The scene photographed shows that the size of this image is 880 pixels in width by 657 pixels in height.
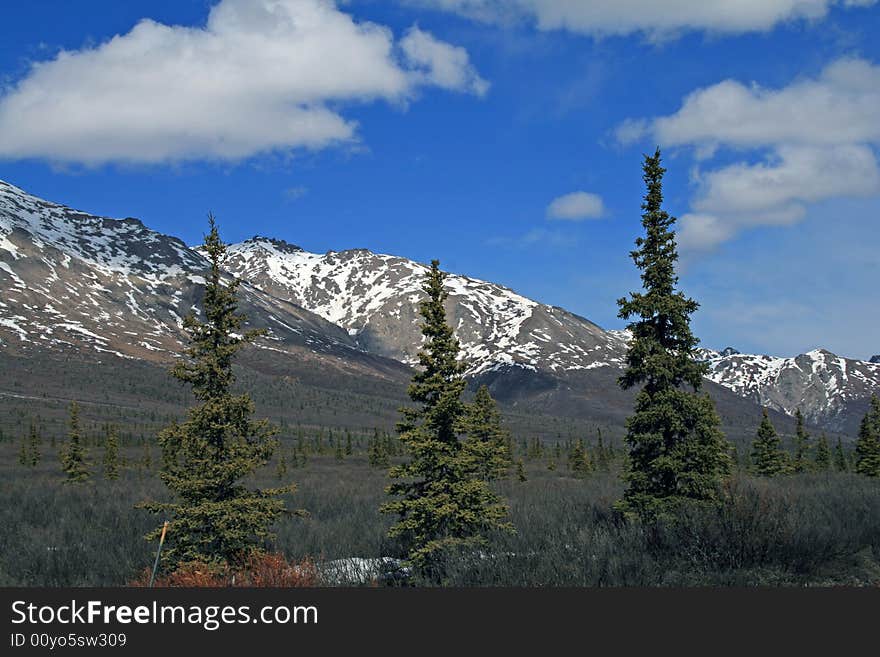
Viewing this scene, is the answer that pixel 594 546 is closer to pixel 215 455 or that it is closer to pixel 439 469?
pixel 439 469

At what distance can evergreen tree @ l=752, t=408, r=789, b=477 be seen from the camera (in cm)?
4766

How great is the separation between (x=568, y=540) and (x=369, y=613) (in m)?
7.96

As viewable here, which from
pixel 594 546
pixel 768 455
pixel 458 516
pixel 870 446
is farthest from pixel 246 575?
pixel 870 446

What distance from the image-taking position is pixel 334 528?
23391 millimetres

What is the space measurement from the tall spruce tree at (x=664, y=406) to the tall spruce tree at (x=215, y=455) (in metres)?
9.55

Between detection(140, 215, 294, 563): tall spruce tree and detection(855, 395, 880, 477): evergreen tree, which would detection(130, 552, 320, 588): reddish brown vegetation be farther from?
detection(855, 395, 880, 477): evergreen tree

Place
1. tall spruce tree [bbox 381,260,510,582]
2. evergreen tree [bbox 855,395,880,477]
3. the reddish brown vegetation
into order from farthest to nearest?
evergreen tree [bbox 855,395,880,477]
tall spruce tree [bbox 381,260,510,582]
the reddish brown vegetation

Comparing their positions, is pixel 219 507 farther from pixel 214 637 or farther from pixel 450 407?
pixel 214 637

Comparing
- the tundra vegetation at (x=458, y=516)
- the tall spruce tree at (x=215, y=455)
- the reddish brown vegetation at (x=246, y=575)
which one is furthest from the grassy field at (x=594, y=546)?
the reddish brown vegetation at (x=246, y=575)

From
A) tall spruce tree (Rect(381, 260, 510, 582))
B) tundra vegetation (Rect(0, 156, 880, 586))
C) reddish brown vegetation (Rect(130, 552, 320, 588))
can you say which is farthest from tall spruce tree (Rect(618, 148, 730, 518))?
reddish brown vegetation (Rect(130, 552, 320, 588))

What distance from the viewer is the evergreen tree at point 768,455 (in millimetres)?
47656

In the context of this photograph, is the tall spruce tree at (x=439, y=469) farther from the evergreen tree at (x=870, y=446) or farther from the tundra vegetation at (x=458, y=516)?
the evergreen tree at (x=870, y=446)

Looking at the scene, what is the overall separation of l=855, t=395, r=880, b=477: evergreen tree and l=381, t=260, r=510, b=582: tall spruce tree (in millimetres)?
40773

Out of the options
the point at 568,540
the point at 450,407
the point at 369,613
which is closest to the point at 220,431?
the point at 450,407
